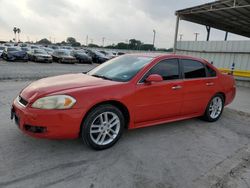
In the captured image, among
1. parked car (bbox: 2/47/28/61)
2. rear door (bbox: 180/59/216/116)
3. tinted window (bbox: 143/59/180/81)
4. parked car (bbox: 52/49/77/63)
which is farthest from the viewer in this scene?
parked car (bbox: 52/49/77/63)

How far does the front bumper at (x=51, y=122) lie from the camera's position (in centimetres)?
295

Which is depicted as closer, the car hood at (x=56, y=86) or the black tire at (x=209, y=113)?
the car hood at (x=56, y=86)

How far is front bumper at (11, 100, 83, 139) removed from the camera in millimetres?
2947

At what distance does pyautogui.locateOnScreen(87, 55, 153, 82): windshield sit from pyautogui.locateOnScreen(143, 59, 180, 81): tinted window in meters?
0.19

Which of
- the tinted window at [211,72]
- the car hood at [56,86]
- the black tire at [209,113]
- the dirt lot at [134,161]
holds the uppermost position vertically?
the tinted window at [211,72]

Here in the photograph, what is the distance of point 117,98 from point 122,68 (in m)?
0.92

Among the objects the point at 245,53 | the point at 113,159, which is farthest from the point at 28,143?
the point at 245,53

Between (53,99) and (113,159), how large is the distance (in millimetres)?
1204

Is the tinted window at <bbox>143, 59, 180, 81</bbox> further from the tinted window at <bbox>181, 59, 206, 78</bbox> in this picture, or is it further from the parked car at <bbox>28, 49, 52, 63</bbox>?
the parked car at <bbox>28, 49, 52, 63</bbox>

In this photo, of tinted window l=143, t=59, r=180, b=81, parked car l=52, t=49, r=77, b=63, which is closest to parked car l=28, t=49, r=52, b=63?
Answer: parked car l=52, t=49, r=77, b=63

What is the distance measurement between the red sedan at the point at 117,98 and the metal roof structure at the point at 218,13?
9.88m

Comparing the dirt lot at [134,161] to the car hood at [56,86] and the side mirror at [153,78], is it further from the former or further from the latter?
the side mirror at [153,78]

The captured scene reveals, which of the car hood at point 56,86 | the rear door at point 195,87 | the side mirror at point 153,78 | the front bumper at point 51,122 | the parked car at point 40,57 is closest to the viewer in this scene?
the front bumper at point 51,122

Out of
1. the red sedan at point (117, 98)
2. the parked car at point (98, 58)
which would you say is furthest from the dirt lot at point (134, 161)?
the parked car at point (98, 58)
